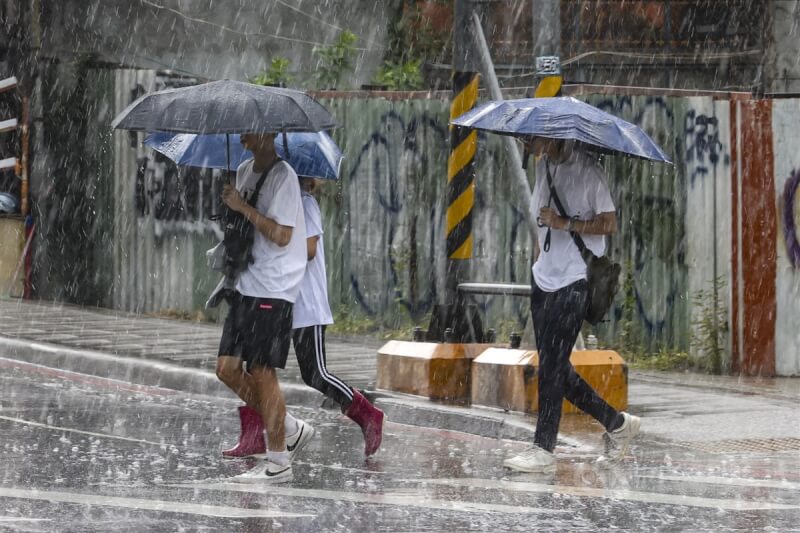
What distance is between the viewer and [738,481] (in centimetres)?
756

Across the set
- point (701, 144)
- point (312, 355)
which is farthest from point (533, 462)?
point (701, 144)

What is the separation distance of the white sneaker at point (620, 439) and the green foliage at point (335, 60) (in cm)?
1248

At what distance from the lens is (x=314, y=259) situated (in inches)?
309

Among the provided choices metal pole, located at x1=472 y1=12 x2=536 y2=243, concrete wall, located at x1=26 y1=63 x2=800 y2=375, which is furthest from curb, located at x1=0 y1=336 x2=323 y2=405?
concrete wall, located at x1=26 y1=63 x2=800 y2=375

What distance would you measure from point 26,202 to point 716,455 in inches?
441

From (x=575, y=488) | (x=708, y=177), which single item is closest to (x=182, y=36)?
(x=708, y=177)

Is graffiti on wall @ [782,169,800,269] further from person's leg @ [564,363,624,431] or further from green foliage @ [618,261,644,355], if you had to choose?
person's leg @ [564,363,624,431]

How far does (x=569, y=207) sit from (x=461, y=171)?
2.66 meters

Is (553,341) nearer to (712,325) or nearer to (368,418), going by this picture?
(368,418)

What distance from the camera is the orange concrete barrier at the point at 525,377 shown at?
30.6 feet

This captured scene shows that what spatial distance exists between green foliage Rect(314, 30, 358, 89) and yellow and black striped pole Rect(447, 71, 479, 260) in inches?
384

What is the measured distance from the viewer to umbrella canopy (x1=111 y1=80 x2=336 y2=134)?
7.09 meters

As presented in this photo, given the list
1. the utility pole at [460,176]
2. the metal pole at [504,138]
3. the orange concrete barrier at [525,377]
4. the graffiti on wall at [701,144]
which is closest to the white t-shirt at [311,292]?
the orange concrete barrier at [525,377]

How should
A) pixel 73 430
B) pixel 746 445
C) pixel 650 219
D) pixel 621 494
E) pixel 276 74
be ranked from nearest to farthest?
pixel 621 494
pixel 746 445
pixel 73 430
pixel 650 219
pixel 276 74
